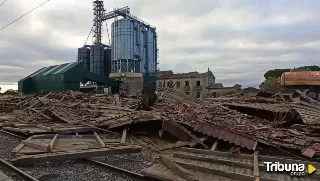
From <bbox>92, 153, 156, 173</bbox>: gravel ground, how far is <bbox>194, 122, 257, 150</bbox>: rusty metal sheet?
1804 mm

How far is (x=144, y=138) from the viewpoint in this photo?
10398 millimetres

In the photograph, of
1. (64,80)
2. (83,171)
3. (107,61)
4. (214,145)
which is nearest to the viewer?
(83,171)

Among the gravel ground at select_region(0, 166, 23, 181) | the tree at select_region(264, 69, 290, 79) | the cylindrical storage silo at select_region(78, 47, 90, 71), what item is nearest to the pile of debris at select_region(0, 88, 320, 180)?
the gravel ground at select_region(0, 166, 23, 181)

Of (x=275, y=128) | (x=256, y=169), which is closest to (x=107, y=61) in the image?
(x=275, y=128)

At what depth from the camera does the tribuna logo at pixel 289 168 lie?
221 inches

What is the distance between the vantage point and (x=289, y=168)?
5.78 metres

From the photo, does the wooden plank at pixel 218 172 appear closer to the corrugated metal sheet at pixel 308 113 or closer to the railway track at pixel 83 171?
the railway track at pixel 83 171

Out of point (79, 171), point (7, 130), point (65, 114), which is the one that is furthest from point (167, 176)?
point (65, 114)

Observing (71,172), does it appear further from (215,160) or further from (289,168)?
(289,168)

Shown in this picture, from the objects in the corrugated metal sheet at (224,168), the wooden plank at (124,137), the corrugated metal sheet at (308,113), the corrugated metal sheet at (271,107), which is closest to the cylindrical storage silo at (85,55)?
the corrugated metal sheet at (271,107)

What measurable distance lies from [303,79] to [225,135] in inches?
513

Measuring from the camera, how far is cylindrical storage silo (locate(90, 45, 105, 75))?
53059 mm

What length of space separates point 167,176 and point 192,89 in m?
50.1

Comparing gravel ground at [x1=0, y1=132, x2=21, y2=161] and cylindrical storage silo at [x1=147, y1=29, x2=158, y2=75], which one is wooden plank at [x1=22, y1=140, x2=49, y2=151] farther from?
cylindrical storage silo at [x1=147, y1=29, x2=158, y2=75]
